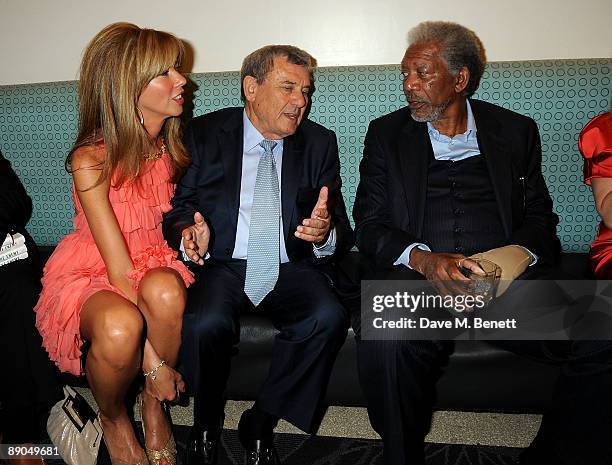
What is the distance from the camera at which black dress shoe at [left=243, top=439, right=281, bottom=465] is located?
5.76ft

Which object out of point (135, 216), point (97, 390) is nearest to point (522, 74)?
point (135, 216)

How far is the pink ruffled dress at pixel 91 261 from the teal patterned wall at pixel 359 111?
2.14 feet

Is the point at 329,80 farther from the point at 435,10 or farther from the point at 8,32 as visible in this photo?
the point at 8,32

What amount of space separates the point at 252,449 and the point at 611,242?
136cm

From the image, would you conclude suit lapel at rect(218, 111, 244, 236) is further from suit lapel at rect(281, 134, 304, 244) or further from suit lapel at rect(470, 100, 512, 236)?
suit lapel at rect(470, 100, 512, 236)

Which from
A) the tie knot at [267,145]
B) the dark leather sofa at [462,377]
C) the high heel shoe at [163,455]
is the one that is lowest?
the high heel shoe at [163,455]

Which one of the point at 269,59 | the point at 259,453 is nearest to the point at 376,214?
the point at 269,59

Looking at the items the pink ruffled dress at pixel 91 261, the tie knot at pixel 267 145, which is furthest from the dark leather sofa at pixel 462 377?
the tie knot at pixel 267 145

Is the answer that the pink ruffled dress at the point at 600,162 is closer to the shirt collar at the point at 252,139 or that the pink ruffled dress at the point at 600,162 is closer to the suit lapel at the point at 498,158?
the suit lapel at the point at 498,158

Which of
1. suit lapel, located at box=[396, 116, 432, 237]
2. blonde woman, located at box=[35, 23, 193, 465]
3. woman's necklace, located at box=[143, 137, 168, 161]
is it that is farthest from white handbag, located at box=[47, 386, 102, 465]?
suit lapel, located at box=[396, 116, 432, 237]

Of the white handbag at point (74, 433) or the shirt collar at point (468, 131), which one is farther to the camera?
the shirt collar at point (468, 131)

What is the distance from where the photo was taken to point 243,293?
1.93m

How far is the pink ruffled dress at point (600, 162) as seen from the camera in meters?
1.85

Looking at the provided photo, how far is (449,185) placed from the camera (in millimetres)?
2021
